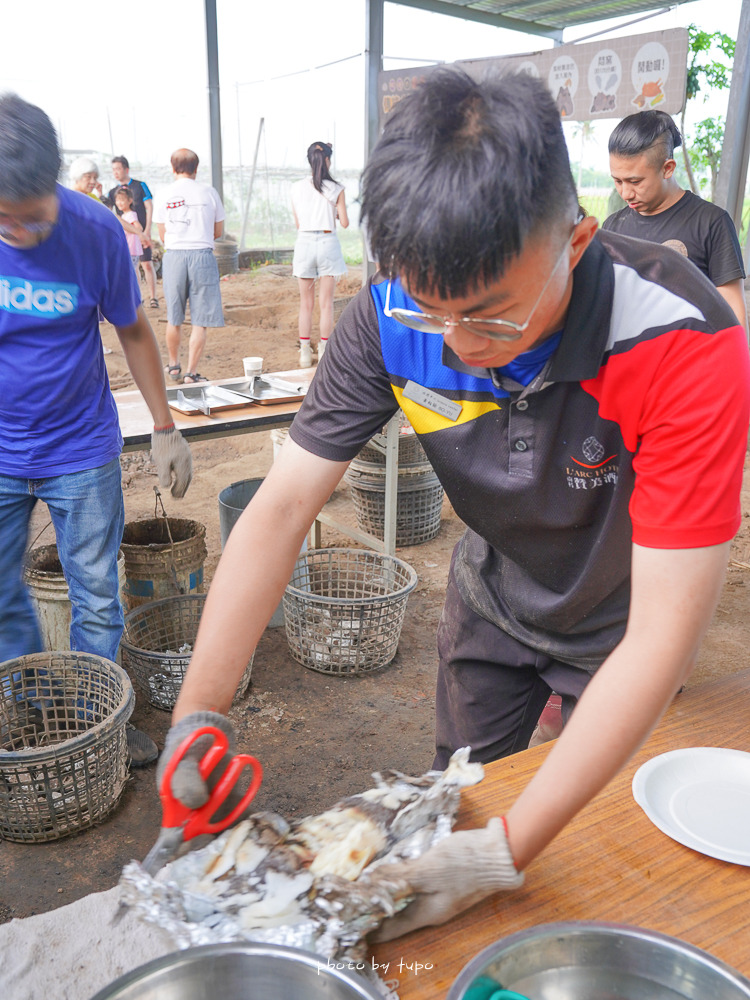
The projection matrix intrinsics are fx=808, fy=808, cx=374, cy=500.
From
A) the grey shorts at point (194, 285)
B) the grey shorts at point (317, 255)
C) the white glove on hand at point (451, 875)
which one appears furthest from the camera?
the grey shorts at point (317, 255)

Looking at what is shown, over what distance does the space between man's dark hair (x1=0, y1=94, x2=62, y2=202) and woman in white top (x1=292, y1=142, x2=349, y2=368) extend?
186 inches

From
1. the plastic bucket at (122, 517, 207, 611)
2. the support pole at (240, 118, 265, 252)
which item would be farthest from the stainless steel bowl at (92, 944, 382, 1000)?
the support pole at (240, 118, 265, 252)

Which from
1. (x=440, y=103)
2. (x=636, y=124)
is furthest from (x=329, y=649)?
(x=440, y=103)

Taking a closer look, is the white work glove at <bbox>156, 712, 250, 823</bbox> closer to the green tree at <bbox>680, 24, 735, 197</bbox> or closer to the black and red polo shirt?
the black and red polo shirt

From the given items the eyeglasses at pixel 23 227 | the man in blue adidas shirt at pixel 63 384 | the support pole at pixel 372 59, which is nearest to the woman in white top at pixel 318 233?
the support pole at pixel 372 59

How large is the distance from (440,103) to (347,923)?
2.83 ft

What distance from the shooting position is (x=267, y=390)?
12.3 feet

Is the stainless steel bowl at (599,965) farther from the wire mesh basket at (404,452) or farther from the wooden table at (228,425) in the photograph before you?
the wire mesh basket at (404,452)

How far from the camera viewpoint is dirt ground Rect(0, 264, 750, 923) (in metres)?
2.31

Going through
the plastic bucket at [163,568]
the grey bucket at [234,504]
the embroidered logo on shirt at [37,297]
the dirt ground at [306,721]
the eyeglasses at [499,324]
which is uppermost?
the eyeglasses at [499,324]

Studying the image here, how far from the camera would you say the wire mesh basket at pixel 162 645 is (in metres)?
2.89

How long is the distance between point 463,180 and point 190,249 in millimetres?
6024

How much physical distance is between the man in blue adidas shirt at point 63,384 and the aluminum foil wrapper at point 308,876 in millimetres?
1710

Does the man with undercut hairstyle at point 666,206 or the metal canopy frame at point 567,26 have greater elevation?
the metal canopy frame at point 567,26
